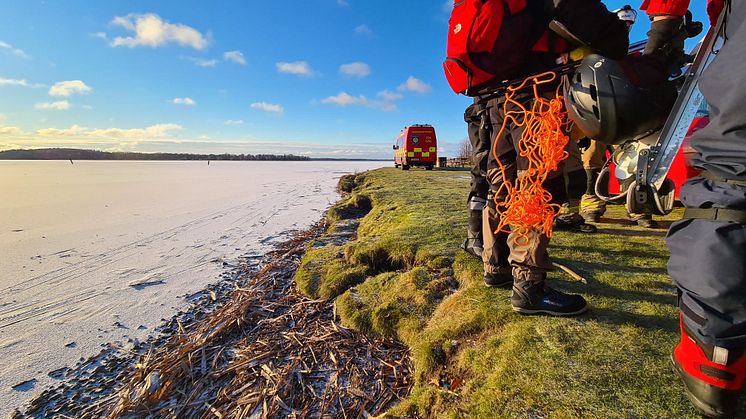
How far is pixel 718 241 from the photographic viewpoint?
3.23 ft

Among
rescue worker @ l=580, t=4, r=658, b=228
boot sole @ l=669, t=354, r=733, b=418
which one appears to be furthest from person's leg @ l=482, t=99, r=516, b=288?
Result: rescue worker @ l=580, t=4, r=658, b=228

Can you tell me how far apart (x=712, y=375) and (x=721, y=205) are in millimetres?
568

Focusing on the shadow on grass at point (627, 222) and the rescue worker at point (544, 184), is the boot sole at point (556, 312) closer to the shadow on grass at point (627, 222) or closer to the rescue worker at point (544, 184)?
the rescue worker at point (544, 184)

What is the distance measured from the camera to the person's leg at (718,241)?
3.12 feet

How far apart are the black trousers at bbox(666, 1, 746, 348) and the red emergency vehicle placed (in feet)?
71.3

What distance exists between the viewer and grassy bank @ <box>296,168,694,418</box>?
52.2 inches

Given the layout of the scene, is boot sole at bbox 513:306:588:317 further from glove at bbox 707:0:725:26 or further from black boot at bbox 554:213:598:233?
black boot at bbox 554:213:598:233

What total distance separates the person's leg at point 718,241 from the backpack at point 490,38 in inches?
37.8

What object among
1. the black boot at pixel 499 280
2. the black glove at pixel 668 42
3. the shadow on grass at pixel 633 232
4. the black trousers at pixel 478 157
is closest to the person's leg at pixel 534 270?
the black boot at pixel 499 280

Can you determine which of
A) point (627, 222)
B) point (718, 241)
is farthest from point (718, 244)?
point (627, 222)

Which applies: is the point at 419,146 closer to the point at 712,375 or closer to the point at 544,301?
the point at 544,301

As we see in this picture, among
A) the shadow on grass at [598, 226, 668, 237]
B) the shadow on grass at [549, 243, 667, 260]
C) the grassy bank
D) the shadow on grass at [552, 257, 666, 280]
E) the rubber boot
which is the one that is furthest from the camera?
the shadow on grass at [598, 226, 668, 237]

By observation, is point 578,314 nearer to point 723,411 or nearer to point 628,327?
point 628,327

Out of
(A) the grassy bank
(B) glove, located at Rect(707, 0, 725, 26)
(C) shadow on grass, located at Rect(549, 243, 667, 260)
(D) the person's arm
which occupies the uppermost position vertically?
(D) the person's arm
